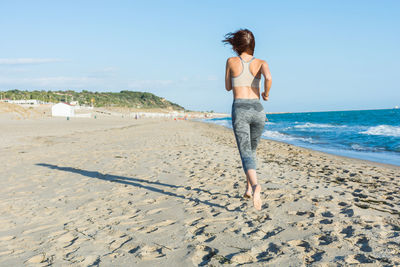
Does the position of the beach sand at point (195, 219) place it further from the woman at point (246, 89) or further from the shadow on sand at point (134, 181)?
the woman at point (246, 89)

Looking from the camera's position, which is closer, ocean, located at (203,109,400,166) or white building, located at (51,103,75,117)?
ocean, located at (203,109,400,166)

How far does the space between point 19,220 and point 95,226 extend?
1064mm

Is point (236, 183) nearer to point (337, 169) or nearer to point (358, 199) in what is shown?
point (358, 199)

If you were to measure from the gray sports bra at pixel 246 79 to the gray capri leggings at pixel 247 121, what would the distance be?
17cm

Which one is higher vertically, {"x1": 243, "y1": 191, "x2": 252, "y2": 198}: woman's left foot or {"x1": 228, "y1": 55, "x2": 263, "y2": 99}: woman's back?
{"x1": 228, "y1": 55, "x2": 263, "y2": 99}: woman's back

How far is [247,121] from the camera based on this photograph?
325 cm

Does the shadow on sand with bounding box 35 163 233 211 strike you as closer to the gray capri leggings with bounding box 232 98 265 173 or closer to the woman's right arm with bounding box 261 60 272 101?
the gray capri leggings with bounding box 232 98 265 173

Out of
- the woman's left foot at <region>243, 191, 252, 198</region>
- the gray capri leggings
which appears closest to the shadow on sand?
the woman's left foot at <region>243, 191, 252, 198</region>

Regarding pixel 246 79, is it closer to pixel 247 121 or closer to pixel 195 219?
pixel 247 121

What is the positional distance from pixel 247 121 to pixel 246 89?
1.19 ft

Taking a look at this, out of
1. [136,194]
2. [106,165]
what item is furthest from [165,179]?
[106,165]

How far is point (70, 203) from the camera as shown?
402cm

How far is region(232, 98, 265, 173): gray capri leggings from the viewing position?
3.21 m

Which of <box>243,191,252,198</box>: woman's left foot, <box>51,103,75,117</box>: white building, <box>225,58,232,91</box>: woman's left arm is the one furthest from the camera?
<box>51,103,75,117</box>: white building
